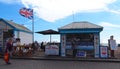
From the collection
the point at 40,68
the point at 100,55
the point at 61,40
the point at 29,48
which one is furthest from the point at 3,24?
the point at 40,68

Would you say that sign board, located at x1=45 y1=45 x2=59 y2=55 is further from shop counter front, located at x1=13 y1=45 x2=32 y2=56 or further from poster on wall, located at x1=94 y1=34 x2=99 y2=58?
poster on wall, located at x1=94 y1=34 x2=99 y2=58

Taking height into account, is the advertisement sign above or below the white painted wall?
below

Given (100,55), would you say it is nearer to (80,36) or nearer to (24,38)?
(80,36)

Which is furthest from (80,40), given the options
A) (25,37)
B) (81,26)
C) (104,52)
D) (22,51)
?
(25,37)

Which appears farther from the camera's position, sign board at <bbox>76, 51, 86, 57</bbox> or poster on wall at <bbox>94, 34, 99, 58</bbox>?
sign board at <bbox>76, 51, 86, 57</bbox>

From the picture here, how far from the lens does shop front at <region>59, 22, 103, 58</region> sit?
29.2 meters

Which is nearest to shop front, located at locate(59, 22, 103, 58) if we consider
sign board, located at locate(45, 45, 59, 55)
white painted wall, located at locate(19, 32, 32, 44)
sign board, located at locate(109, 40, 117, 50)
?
sign board, located at locate(45, 45, 59, 55)

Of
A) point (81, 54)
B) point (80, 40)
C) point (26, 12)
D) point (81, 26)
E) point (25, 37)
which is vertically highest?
point (26, 12)

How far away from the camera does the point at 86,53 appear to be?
2959cm

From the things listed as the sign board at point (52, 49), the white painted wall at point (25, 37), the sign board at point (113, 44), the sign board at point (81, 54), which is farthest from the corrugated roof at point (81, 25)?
the white painted wall at point (25, 37)

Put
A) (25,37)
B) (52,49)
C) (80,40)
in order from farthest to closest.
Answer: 1. (25,37)
2. (52,49)
3. (80,40)

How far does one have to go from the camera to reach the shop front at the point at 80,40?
2919 cm

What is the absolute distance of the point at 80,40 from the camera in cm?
2991

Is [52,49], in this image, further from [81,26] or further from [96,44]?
[96,44]
